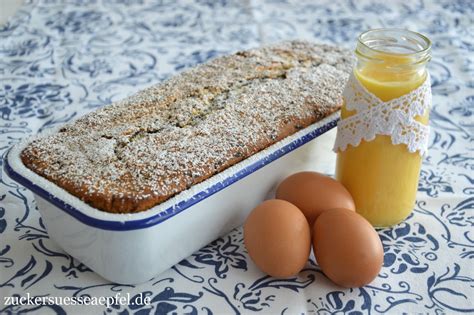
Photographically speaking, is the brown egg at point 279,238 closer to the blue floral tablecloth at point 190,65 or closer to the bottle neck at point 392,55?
the blue floral tablecloth at point 190,65

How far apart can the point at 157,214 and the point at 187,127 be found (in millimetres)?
266

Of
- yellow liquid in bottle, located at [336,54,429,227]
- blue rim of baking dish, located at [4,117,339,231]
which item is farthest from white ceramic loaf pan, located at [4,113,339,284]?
yellow liquid in bottle, located at [336,54,429,227]

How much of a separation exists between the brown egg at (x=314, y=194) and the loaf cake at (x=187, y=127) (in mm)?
100

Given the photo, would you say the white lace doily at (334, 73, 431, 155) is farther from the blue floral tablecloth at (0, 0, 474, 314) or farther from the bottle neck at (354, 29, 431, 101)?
the blue floral tablecloth at (0, 0, 474, 314)

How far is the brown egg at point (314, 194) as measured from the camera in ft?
3.57

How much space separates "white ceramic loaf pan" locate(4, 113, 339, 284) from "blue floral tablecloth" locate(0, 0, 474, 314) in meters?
0.04

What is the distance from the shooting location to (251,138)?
44.7 inches

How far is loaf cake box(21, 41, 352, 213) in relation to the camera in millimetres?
1003

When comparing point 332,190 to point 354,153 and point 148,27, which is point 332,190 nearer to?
point 354,153

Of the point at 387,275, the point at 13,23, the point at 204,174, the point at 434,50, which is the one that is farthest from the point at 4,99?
the point at 434,50

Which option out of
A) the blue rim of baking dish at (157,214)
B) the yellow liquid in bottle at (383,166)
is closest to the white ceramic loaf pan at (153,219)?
the blue rim of baking dish at (157,214)

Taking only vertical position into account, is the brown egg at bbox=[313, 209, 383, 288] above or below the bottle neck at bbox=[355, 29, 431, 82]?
below

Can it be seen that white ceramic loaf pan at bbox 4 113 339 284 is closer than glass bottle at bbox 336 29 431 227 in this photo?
Yes

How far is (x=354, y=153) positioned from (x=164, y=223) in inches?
16.5
